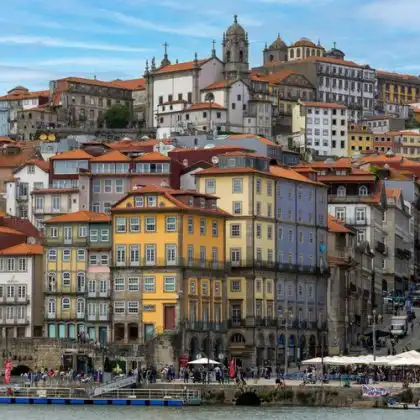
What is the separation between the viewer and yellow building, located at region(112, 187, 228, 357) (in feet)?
364

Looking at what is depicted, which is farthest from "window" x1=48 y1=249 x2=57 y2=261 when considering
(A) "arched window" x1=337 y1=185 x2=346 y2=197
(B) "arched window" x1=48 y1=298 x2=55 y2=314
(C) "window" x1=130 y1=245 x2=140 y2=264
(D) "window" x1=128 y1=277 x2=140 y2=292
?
(A) "arched window" x1=337 y1=185 x2=346 y2=197

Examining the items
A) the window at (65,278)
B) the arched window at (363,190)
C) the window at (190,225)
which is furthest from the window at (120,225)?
the arched window at (363,190)

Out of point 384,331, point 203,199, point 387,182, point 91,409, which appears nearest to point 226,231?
point 203,199

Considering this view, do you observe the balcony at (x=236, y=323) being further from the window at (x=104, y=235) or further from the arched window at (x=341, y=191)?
the arched window at (x=341, y=191)

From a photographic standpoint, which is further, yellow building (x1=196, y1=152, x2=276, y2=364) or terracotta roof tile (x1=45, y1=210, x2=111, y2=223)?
terracotta roof tile (x1=45, y1=210, x2=111, y2=223)

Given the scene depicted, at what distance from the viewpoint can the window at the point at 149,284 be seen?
365 feet

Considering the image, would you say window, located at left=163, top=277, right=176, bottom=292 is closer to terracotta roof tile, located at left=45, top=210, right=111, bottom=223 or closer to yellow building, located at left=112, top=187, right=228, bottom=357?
yellow building, located at left=112, top=187, right=228, bottom=357

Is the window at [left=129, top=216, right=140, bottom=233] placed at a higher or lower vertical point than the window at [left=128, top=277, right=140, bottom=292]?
higher

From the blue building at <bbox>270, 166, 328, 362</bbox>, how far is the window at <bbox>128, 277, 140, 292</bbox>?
12.2m

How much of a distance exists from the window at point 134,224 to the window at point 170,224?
1.93 metres

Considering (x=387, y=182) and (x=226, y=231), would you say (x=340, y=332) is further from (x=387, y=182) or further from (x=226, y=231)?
(x=387, y=182)

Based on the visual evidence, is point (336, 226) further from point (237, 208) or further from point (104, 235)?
point (104, 235)

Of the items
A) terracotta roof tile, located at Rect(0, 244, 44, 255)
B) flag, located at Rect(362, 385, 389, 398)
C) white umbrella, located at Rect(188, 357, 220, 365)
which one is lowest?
flag, located at Rect(362, 385, 389, 398)

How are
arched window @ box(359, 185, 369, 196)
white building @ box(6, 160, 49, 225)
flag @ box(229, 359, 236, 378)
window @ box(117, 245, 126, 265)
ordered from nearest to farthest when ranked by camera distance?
1. flag @ box(229, 359, 236, 378)
2. window @ box(117, 245, 126, 265)
3. arched window @ box(359, 185, 369, 196)
4. white building @ box(6, 160, 49, 225)
